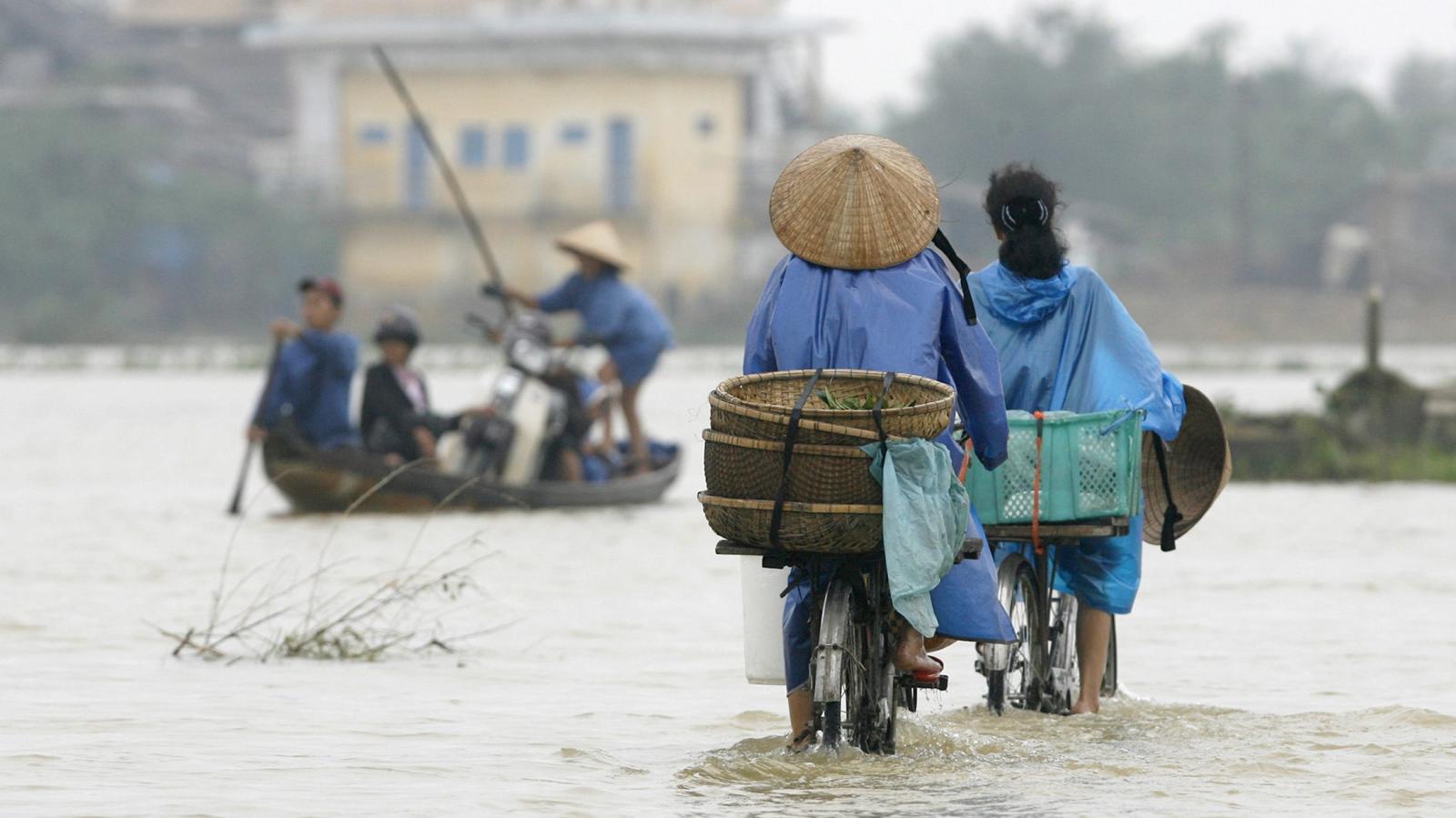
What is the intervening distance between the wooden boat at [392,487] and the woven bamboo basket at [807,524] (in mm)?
8402

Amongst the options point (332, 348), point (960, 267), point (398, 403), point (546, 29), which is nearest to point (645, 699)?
point (960, 267)

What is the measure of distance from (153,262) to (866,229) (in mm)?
53931

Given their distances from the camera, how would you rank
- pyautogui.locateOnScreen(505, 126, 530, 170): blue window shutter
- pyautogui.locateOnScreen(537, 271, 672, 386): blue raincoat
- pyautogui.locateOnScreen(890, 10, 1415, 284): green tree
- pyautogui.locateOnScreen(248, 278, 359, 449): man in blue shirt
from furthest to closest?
pyautogui.locateOnScreen(890, 10, 1415, 284): green tree, pyautogui.locateOnScreen(505, 126, 530, 170): blue window shutter, pyautogui.locateOnScreen(537, 271, 672, 386): blue raincoat, pyautogui.locateOnScreen(248, 278, 359, 449): man in blue shirt

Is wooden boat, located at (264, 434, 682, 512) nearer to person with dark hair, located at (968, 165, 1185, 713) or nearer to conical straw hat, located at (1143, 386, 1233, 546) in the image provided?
conical straw hat, located at (1143, 386, 1233, 546)

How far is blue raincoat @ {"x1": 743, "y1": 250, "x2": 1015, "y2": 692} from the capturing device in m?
6.36

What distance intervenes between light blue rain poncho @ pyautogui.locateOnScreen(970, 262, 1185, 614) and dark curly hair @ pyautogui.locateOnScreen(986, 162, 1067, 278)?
5 cm

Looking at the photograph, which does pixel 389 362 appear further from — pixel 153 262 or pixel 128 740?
pixel 153 262

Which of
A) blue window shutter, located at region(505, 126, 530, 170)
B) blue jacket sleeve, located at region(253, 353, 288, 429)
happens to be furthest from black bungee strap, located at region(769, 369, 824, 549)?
blue window shutter, located at region(505, 126, 530, 170)

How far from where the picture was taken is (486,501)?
16.1 m

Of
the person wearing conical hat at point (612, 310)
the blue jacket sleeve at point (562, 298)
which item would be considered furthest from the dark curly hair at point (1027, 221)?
the person wearing conical hat at point (612, 310)

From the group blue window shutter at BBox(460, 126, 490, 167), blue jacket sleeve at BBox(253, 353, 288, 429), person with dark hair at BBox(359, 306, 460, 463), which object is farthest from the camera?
blue window shutter at BBox(460, 126, 490, 167)

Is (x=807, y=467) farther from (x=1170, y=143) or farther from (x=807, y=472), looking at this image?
(x=1170, y=143)

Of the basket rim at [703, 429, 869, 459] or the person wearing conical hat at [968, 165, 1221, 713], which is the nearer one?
the basket rim at [703, 429, 869, 459]

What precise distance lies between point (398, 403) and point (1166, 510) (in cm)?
807
